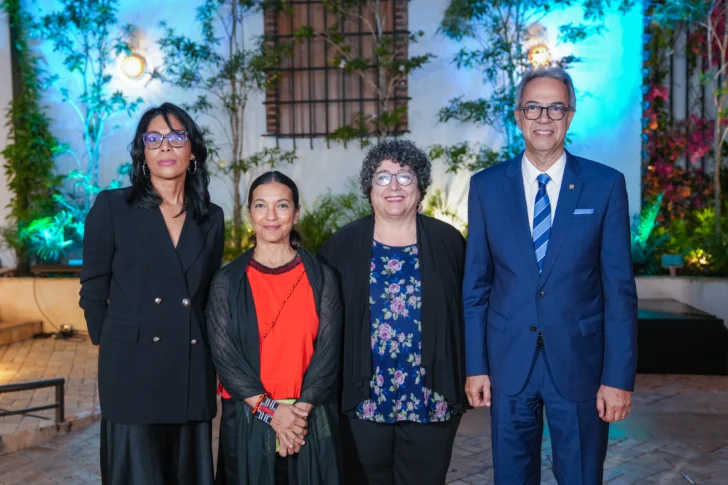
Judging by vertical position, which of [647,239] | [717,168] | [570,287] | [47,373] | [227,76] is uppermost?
[227,76]

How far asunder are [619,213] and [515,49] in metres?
6.64

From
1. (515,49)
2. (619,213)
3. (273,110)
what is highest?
(515,49)

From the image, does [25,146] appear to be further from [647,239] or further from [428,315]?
[428,315]

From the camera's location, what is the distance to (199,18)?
9008 mm

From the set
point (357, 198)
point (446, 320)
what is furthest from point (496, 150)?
point (446, 320)

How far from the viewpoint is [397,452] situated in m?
3.00

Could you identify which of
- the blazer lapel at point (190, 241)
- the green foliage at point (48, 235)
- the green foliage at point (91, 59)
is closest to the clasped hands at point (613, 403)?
the blazer lapel at point (190, 241)

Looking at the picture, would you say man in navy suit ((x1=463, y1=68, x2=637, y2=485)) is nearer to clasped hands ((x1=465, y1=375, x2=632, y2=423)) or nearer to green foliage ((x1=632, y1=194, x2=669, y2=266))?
clasped hands ((x1=465, y1=375, x2=632, y2=423))

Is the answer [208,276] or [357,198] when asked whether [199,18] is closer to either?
[357,198]

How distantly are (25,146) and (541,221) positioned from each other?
26.2 feet

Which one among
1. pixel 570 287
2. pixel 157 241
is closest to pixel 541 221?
pixel 570 287

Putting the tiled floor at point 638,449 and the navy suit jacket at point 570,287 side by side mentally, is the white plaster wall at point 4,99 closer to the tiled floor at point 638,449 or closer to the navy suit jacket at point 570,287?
the tiled floor at point 638,449

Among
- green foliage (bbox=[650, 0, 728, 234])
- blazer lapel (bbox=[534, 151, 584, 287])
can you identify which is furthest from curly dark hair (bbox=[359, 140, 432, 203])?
green foliage (bbox=[650, 0, 728, 234])

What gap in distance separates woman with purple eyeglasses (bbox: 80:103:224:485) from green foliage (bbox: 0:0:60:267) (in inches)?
270
